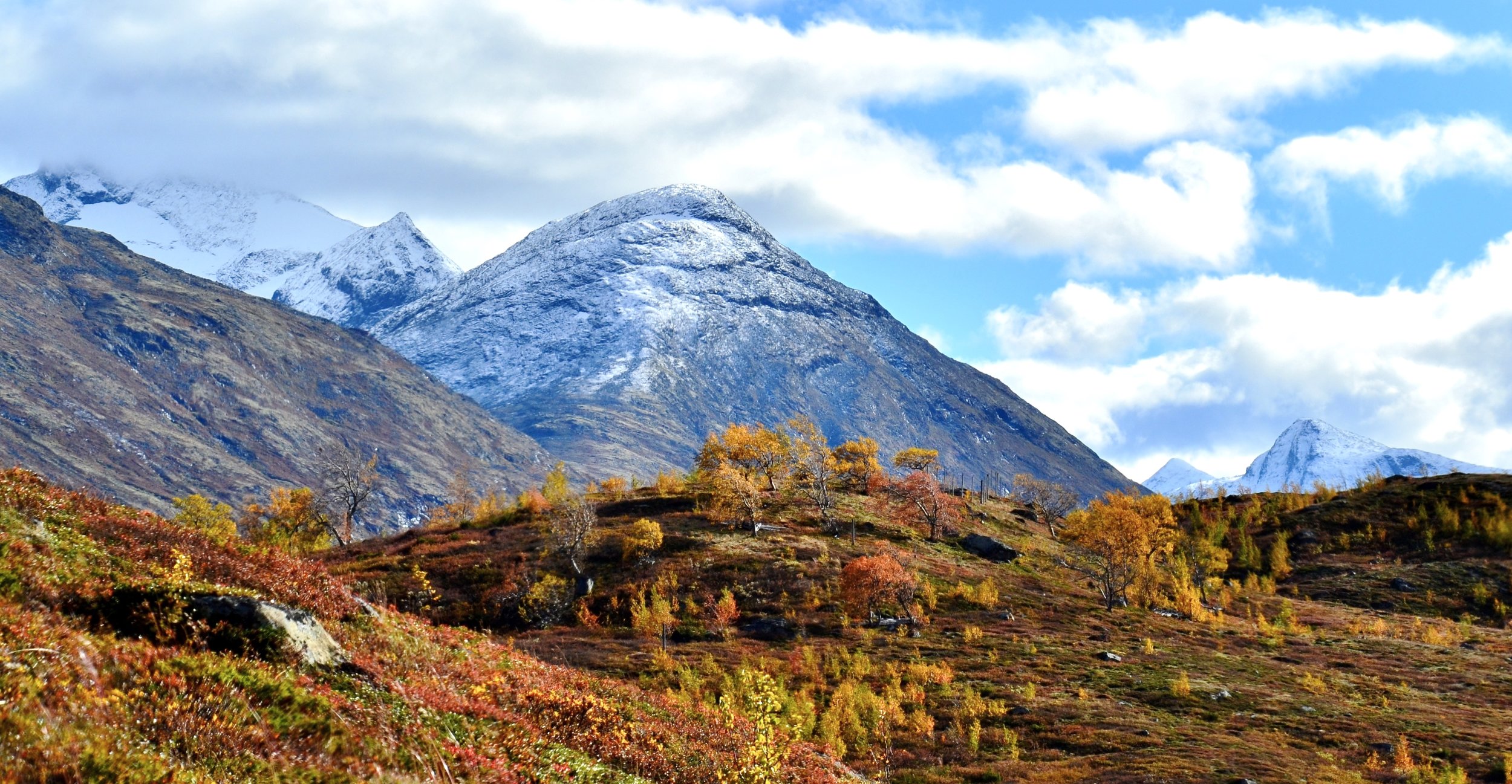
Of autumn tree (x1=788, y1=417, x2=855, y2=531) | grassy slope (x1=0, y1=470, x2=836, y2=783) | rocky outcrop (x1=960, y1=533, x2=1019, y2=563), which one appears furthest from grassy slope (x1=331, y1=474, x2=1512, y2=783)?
grassy slope (x1=0, y1=470, x2=836, y2=783)

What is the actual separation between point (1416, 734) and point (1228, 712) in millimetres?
9383

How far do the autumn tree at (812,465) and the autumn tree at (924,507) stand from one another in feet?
32.3

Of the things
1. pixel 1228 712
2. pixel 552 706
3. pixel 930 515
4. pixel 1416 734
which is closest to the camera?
pixel 552 706

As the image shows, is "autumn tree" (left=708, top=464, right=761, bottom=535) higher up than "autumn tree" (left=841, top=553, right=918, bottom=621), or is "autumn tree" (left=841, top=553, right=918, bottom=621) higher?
"autumn tree" (left=708, top=464, right=761, bottom=535)

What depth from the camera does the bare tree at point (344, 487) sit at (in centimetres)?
11144

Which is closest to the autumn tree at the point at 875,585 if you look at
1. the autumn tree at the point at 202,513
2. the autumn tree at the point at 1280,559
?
the autumn tree at the point at 202,513

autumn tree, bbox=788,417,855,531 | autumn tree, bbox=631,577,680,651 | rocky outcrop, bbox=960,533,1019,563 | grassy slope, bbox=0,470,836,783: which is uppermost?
autumn tree, bbox=788,417,855,531

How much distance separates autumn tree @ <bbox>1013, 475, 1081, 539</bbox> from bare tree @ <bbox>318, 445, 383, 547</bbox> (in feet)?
347

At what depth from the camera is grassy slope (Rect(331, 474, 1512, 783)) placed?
46.4 m

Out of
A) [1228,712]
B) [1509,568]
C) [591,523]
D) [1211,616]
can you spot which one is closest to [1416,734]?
[1228,712]

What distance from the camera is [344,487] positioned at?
112 m

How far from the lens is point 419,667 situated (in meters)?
21.6

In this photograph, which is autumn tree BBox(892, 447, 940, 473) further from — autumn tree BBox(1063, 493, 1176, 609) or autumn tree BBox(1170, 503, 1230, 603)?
autumn tree BBox(1063, 493, 1176, 609)

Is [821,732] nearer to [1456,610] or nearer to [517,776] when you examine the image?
[517,776]
